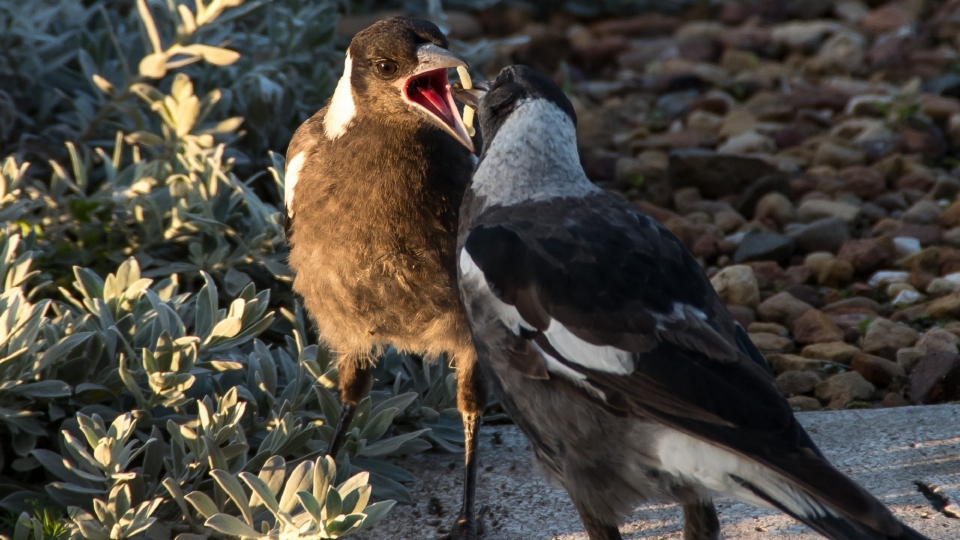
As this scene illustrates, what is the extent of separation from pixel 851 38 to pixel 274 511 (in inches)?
227

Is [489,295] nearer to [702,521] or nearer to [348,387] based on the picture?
[702,521]

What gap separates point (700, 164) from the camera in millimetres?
5305

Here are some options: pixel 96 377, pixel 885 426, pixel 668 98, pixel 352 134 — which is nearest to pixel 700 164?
pixel 668 98

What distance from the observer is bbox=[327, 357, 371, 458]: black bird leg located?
133 inches

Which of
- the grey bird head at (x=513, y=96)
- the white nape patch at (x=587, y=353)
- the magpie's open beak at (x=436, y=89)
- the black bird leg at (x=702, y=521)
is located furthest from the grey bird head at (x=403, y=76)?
the black bird leg at (x=702, y=521)

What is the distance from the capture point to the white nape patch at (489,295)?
2.58 meters

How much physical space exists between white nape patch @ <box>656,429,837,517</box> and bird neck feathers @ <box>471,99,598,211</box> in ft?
2.33

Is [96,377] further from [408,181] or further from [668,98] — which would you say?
[668,98]

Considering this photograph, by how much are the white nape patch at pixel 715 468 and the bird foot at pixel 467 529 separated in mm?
778

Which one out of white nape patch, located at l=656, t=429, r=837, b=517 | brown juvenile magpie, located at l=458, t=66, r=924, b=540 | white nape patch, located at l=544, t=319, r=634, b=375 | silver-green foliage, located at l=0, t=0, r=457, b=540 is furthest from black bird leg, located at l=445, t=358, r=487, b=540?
white nape patch, located at l=656, t=429, r=837, b=517

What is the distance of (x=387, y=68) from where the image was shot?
3180 mm

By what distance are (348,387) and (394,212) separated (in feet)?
2.12

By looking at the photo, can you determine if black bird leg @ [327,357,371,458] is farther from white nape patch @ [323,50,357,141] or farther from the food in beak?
the food in beak

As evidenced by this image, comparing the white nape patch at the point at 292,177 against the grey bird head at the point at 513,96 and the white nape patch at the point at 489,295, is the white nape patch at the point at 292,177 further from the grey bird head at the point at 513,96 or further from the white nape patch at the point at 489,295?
the white nape patch at the point at 489,295
